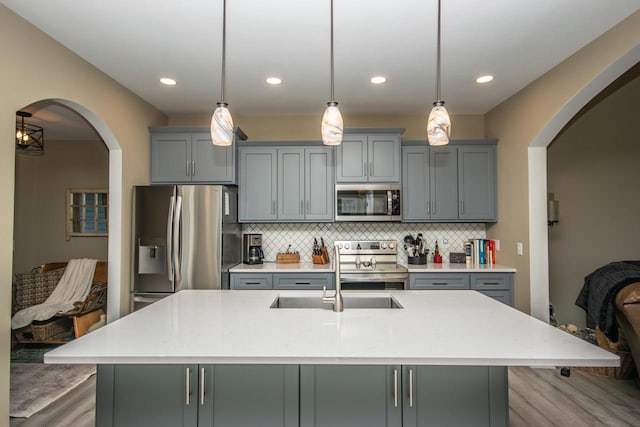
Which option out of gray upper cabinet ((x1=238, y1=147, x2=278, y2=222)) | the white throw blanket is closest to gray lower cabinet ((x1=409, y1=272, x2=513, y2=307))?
gray upper cabinet ((x1=238, y1=147, x2=278, y2=222))

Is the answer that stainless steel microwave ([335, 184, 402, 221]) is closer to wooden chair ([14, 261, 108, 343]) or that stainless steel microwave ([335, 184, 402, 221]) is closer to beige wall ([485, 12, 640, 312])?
beige wall ([485, 12, 640, 312])

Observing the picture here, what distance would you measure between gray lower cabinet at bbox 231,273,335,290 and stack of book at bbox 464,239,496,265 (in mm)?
1621

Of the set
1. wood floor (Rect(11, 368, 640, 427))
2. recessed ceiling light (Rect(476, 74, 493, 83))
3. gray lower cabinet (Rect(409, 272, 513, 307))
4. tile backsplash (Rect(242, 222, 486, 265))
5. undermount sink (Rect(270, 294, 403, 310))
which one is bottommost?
wood floor (Rect(11, 368, 640, 427))

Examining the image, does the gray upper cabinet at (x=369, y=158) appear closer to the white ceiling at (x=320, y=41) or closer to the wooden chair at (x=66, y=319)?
the white ceiling at (x=320, y=41)

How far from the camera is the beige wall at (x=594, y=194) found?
410 centimetres

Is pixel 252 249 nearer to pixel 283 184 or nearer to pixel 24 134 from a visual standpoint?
pixel 283 184

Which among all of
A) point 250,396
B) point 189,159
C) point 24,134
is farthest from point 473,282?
point 24,134

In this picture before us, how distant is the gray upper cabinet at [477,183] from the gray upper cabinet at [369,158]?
0.75 meters

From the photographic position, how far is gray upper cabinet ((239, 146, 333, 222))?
3.99 metres

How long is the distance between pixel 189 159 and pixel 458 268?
120 inches

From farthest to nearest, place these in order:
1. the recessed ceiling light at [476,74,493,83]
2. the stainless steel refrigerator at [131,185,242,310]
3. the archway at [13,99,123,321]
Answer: the stainless steel refrigerator at [131,185,242,310] < the archway at [13,99,123,321] < the recessed ceiling light at [476,74,493,83]

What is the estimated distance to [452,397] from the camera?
1.53m

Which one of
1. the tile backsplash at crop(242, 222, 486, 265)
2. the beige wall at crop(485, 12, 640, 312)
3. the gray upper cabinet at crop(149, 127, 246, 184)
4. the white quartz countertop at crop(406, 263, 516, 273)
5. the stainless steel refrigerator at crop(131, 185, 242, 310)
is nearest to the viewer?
the beige wall at crop(485, 12, 640, 312)

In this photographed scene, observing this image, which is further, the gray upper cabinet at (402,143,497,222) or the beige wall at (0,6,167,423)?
the gray upper cabinet at (402,143,497,222)
